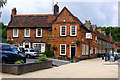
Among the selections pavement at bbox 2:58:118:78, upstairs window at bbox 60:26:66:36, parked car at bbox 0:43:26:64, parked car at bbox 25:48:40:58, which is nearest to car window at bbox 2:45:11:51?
parked car at bbox 0:43:26:64

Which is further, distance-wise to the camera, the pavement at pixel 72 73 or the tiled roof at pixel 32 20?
the tiled roof at pixel 32 20

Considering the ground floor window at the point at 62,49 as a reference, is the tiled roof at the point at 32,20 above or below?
above

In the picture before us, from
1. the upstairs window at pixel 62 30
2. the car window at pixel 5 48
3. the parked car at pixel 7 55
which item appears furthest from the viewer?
the upstairs window at pixel 62 30

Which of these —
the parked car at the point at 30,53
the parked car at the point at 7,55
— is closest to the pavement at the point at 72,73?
the parked car at the point at 7,55

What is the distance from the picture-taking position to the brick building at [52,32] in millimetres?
31062

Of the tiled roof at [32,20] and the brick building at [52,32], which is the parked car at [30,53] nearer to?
the brick building at [52,32]

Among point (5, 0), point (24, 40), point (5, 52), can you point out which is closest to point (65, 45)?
point (24, 40)

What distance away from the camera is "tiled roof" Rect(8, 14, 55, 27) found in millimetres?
33334

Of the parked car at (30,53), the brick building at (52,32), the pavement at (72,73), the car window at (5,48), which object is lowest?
the pavement at (72,73)

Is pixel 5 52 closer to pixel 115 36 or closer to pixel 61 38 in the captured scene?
pixel 61 38

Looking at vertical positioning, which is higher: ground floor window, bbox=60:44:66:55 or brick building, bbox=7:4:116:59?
brick building, bbox=7:4:116:59

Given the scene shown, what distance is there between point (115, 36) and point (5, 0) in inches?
3801

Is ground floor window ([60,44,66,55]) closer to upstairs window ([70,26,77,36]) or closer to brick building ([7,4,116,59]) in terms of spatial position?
brick building ([7,4,116,59])

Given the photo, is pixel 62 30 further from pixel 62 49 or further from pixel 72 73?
pixel 72 73
